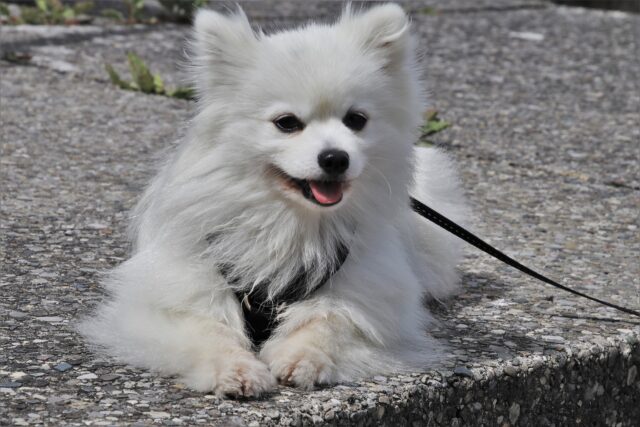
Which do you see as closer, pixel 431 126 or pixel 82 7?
pixel 431 126

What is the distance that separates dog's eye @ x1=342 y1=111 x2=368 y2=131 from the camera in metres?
3.35

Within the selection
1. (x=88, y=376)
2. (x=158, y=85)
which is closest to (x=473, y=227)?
(x=88, y=376)

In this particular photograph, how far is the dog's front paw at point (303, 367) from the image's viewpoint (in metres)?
3.16

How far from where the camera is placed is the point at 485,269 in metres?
4.61

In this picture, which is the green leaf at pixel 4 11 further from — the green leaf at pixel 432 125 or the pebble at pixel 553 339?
the pebble at pixel 553 339

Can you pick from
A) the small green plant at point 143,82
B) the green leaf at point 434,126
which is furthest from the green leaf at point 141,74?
the green leaf at point 434,126

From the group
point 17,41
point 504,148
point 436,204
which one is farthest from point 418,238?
point 17,41

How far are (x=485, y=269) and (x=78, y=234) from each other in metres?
1.69

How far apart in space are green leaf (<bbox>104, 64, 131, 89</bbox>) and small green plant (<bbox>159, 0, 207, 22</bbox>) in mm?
1857

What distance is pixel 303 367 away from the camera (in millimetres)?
3162

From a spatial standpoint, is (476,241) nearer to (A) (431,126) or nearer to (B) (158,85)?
(A) (431,126)

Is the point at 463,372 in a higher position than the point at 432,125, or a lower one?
higher

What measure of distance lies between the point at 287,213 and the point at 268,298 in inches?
10.7

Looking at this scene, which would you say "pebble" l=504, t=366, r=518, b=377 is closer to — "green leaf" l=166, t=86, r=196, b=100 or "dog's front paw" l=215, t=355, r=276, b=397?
"dog's front paw" l=215, t=355, r=276, b=397
